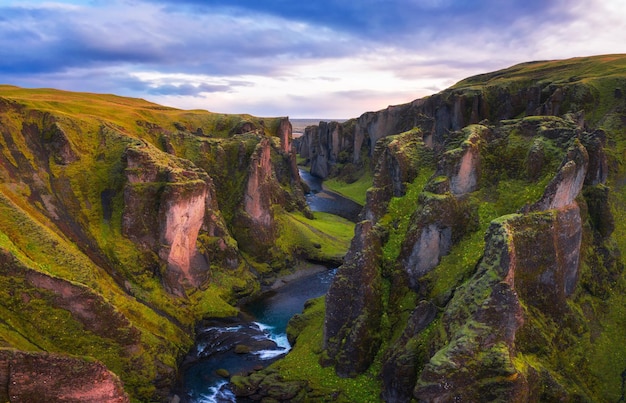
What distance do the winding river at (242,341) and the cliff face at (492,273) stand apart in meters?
12.5

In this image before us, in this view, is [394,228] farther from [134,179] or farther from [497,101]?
[497,101]

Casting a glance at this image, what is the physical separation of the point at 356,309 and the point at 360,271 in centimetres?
388

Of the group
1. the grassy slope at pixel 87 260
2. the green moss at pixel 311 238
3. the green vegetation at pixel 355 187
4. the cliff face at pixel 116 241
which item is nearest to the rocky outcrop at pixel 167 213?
the cliff face at pixel 116 241

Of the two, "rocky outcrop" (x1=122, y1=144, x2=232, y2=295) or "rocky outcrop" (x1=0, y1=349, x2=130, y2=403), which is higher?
"rocky outcrop" (x1=122, y1=144, x2=232, y2=295)

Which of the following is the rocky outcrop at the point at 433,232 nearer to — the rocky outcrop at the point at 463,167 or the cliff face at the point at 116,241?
the rocky outcrop at the point at 463,167

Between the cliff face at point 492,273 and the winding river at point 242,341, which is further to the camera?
the winding river at point 242,341

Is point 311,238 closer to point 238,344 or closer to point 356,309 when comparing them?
point 238,344

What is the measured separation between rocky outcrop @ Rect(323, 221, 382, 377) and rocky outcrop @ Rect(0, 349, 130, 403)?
21.3 meters

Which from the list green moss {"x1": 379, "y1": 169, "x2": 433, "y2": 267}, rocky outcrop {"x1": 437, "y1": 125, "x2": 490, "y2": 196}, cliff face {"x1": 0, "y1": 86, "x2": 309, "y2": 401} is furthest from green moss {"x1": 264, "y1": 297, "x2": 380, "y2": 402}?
rocky outcrop {"x1": 437, "y1": 125, "x2": 490, "y2": 196}

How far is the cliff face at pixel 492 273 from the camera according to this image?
33719mm

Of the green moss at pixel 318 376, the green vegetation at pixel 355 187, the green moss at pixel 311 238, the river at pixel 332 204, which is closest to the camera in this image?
the green moss at pixel 318 376

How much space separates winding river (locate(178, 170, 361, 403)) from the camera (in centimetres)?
5222

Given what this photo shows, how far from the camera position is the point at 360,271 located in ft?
157

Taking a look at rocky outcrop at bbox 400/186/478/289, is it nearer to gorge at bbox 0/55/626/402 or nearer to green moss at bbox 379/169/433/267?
gorge at bbox 0/55/626/402
